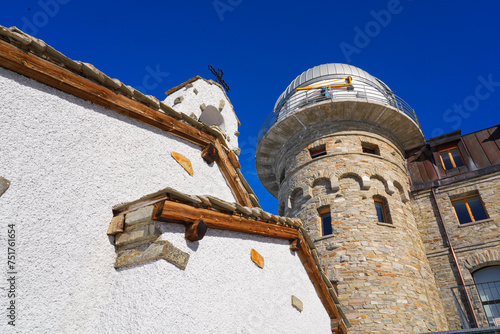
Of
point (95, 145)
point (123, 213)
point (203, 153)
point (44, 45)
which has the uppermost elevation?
point (203, 153)

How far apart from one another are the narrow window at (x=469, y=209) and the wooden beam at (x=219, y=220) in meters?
10.0

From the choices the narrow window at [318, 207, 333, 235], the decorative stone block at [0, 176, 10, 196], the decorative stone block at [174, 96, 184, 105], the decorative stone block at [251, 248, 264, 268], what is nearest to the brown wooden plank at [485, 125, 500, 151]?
the narrow window at [318, 207, 333, 235]

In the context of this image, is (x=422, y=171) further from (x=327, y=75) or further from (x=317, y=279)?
(x=317, y=279)

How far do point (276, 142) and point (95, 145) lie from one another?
11.8m

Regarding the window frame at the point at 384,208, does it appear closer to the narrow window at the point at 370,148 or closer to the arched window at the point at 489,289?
the narrow window at the point at 370,148

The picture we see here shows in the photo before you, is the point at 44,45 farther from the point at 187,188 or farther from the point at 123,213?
the point at 187,188

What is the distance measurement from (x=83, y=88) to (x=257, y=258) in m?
2.94

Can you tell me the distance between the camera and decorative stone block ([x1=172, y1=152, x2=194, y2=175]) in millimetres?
4803

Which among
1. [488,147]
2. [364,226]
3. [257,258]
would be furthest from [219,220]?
[488,147]

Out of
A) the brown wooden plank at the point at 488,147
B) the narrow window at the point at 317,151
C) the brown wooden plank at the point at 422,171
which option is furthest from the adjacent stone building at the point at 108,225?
the brown wooden plank at the point at 488,147

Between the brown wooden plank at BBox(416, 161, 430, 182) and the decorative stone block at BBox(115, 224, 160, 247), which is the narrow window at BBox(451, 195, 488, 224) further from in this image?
the decorative stone block at BBox(115, 224, 160, 247)

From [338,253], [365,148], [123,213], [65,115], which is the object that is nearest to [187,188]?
[123,213]

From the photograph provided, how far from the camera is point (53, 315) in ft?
9.01

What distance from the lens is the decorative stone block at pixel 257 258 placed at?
4.32 metres
